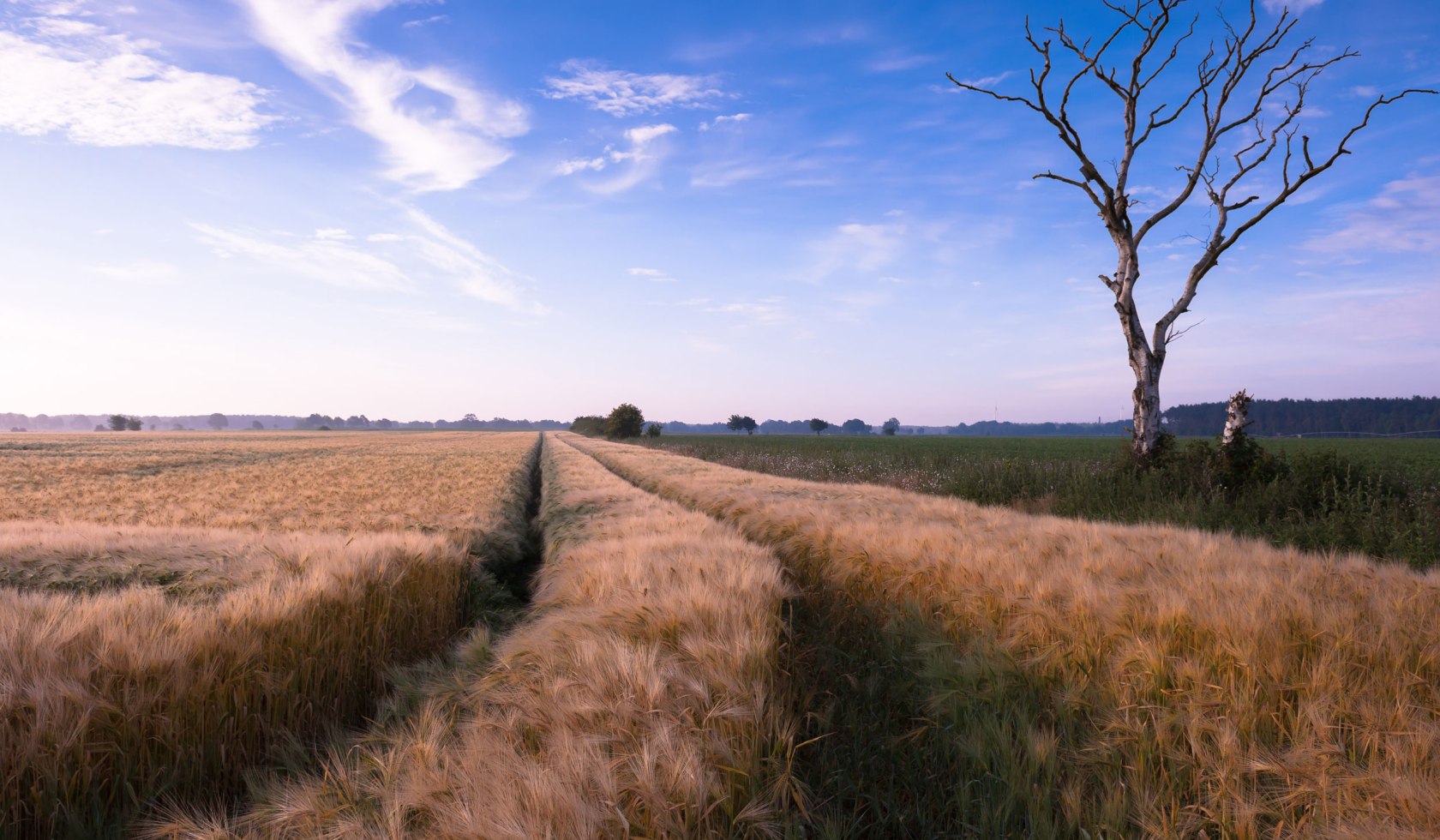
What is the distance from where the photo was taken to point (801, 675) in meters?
3.22

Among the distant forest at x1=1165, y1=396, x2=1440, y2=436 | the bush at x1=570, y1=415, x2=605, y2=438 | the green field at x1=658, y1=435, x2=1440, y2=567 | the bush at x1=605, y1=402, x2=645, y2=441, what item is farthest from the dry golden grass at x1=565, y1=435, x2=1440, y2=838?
the distant forest at x1=1165, y1=396, x2=1440, y2=436

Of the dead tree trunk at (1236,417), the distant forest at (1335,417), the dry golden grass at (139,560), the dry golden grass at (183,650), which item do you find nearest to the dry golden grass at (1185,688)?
the dry golden grass at (183,650)

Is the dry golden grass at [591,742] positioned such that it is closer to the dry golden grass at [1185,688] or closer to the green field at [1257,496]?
the dry golden grass at [1185,688]

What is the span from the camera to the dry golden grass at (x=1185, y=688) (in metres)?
1.91

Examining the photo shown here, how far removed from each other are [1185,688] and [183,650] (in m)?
4.46

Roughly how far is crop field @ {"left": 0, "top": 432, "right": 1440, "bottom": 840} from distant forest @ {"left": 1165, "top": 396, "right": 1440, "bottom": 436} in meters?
114

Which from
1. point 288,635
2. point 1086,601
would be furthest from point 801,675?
point 288,635

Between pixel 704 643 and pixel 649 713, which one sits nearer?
pixel 649 713

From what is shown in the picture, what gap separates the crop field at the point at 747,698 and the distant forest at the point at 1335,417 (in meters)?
114

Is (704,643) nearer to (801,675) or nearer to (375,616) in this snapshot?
(801,675)

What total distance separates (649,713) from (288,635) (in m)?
2.56

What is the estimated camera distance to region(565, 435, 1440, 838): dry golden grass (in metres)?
1.91

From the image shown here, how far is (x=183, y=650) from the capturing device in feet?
9.29

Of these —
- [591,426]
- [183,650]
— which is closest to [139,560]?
[183,650]
